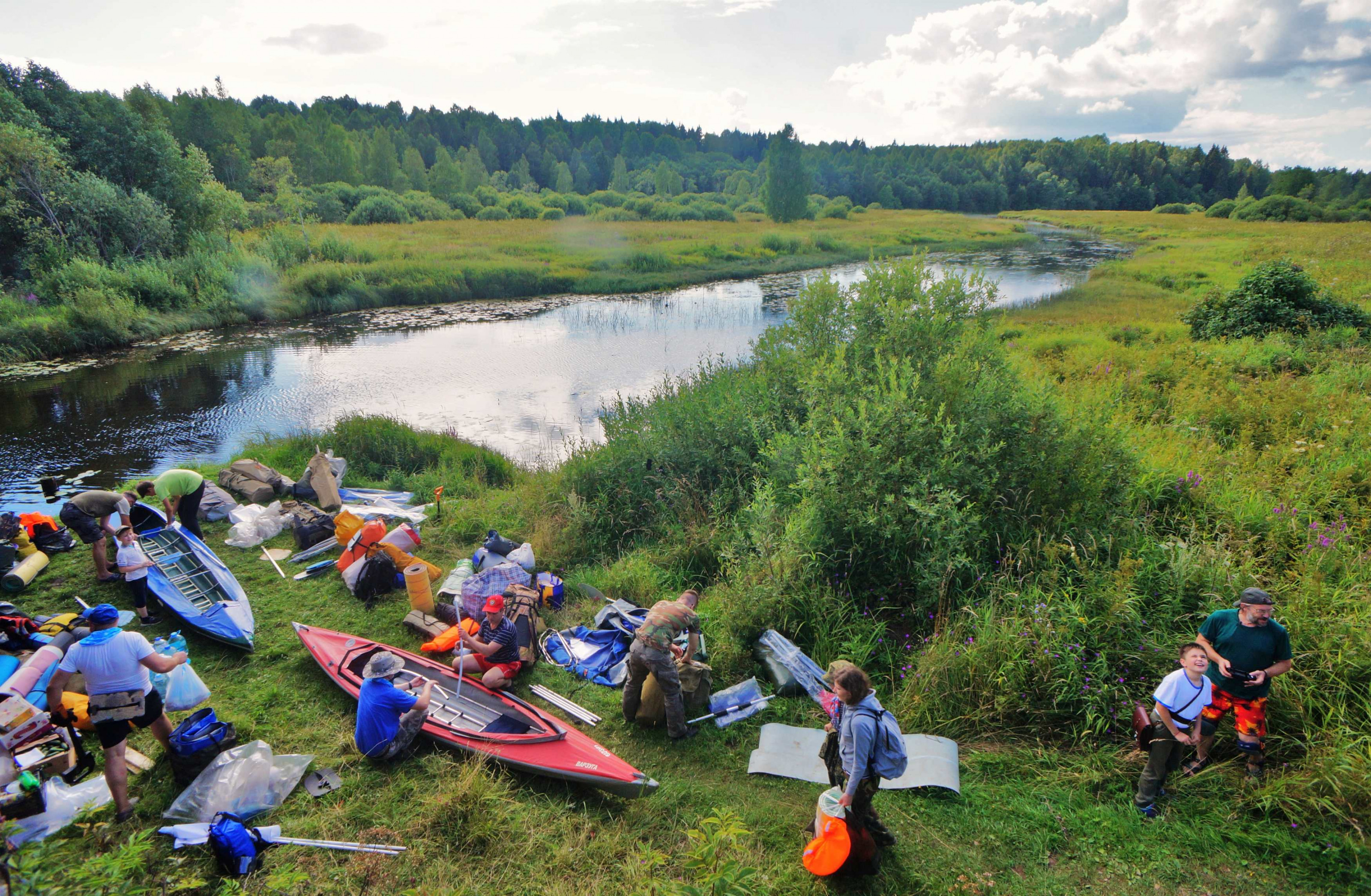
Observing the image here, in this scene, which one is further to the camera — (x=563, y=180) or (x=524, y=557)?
(x=563, y=180)

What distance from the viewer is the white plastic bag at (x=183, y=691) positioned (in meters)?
6.23

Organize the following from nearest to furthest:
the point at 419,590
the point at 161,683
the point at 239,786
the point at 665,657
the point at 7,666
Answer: the point at 239,786 → the point at 665,657 → the point at 7,666 → the point at 161,683 → the point at 419,590

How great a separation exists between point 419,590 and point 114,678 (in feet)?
10.7

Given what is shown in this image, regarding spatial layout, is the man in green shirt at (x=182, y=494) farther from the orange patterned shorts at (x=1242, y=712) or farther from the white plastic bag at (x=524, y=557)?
the orange patterned shorts at (x=1242, y=712)

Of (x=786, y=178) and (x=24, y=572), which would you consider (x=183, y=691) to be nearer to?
(x=24, y=572)

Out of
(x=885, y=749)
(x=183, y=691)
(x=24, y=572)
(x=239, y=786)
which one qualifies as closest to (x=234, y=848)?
(x=239, y=786)

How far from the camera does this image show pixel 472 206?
6456 cm

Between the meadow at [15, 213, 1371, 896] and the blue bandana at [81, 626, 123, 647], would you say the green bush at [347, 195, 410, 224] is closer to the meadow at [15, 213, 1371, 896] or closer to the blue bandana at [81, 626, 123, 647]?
the meadow at [15, 213, 1371, 896]

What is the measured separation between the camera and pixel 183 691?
20.5ft

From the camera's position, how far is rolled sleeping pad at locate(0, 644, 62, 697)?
226 inches

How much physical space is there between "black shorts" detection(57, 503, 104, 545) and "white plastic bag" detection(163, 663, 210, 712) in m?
3.38

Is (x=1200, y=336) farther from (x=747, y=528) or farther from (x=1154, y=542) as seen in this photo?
(x=747, y=528)

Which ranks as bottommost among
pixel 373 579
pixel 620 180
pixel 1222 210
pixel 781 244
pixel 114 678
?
pixel 373 579

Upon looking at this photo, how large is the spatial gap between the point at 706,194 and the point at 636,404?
78.5 metres
